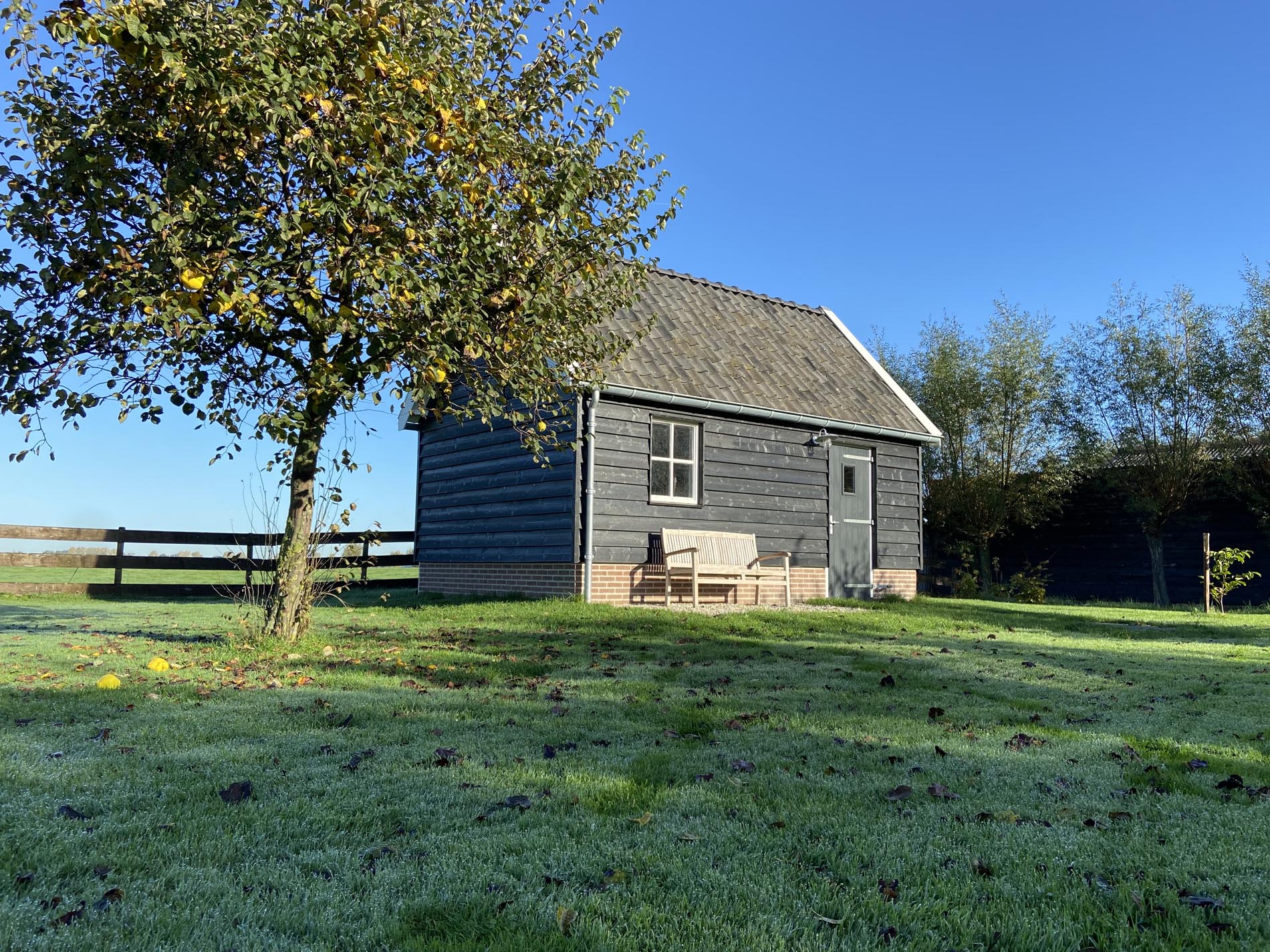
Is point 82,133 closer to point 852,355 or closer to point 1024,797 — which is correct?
point 1024,797

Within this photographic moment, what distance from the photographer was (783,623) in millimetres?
10562

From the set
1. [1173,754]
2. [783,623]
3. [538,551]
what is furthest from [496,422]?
[1173,754]

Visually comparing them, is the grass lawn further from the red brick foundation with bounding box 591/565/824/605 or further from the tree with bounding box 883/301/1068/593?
the tree with bounding box 883/301/1068/593

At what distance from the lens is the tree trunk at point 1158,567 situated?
20.8 metres

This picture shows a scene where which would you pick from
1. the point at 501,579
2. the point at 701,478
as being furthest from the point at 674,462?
the point at 501,579

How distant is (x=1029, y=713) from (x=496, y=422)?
10297 mm

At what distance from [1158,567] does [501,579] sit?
16.3 metres

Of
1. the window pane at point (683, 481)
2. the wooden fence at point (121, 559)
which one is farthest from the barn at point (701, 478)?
the wooden fence at point (121, 559)

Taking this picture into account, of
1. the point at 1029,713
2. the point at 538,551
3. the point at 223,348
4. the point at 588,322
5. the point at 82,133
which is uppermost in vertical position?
the point at 82,133

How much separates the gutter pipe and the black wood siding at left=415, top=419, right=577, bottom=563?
1009 mm

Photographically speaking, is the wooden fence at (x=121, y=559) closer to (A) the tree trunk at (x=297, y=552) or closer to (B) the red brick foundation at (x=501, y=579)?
(B) the red brick foundation at (x=501, y=579)

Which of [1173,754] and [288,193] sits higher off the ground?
[288,193]

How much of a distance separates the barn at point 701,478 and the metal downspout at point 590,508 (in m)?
0.03

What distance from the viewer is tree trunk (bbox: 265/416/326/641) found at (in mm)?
7695
